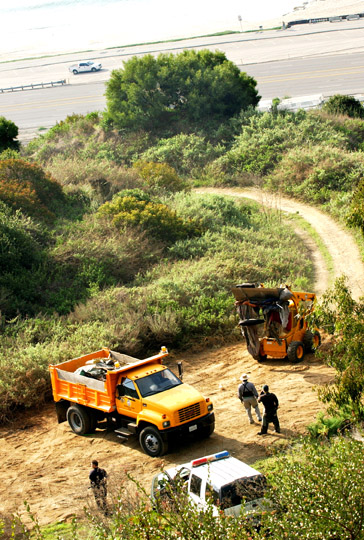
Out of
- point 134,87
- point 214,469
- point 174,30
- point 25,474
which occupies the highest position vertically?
point 174,30

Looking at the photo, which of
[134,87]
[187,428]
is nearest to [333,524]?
[187,428]

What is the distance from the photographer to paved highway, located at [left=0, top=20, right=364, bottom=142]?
5416 centimetres

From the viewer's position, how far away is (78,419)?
1582 centimetres

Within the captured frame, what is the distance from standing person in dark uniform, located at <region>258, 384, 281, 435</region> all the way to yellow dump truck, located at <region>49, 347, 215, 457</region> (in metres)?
1.13

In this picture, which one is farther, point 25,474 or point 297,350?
point 297,350

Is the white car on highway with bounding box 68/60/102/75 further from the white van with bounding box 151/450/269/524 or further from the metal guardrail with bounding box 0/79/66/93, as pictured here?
the white van with bounding box 151/450/269/524

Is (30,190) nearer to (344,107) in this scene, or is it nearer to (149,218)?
(149,218)

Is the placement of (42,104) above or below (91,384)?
above

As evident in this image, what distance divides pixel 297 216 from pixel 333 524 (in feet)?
83.2

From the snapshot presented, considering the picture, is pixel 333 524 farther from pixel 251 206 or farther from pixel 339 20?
pixel 339 20

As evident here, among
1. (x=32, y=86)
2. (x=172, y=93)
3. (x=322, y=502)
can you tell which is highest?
(x=32, y=86)

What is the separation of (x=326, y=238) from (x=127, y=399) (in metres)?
17.2

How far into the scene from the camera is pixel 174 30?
9162 centimetres

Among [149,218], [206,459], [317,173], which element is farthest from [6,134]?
[206,459]
